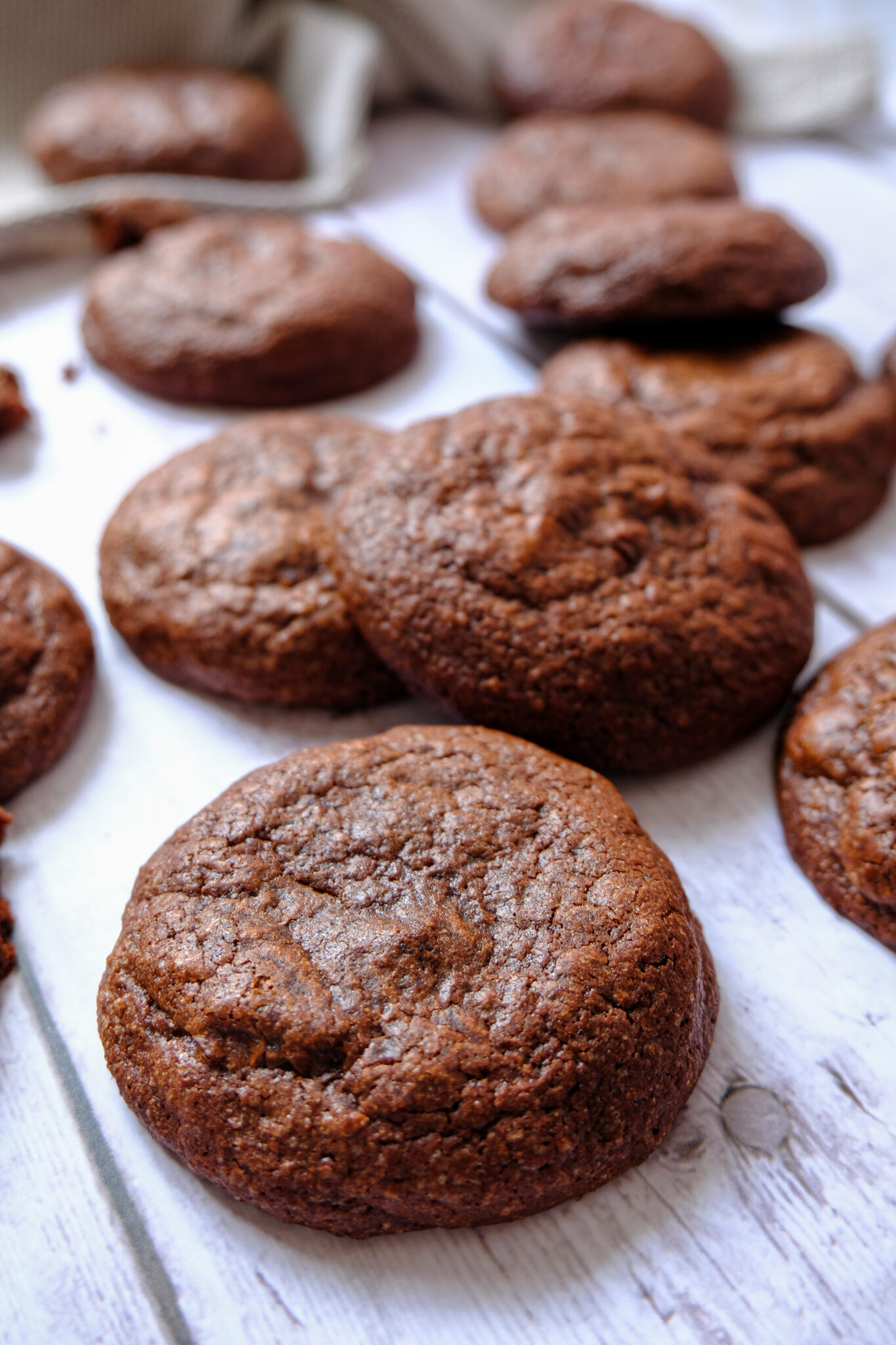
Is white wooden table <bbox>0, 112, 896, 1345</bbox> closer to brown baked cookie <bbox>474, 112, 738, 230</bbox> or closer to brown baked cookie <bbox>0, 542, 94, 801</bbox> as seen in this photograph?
brown baked cookie <bbox>0, 542, 94, 801</bbox>

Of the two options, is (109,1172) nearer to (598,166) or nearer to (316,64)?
(598,166)

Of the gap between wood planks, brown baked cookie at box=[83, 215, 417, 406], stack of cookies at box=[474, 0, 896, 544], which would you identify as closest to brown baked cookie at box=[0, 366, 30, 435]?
brown baked cookie at box=[83, 215, 417, 406]

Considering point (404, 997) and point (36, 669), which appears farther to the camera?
point (36, 669)

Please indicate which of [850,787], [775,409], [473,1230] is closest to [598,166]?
[775,409]

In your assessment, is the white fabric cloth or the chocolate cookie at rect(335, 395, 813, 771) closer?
the chocolate cookie at rect(335, 395, 813, 771)

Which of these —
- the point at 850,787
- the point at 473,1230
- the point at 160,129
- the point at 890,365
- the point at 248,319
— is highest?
the point at 160,129

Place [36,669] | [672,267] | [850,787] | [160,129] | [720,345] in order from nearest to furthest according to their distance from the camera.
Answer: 1. [850,787]
2. [36,669]
3. [672,267]
4. [720,345]
5. [160,129]
